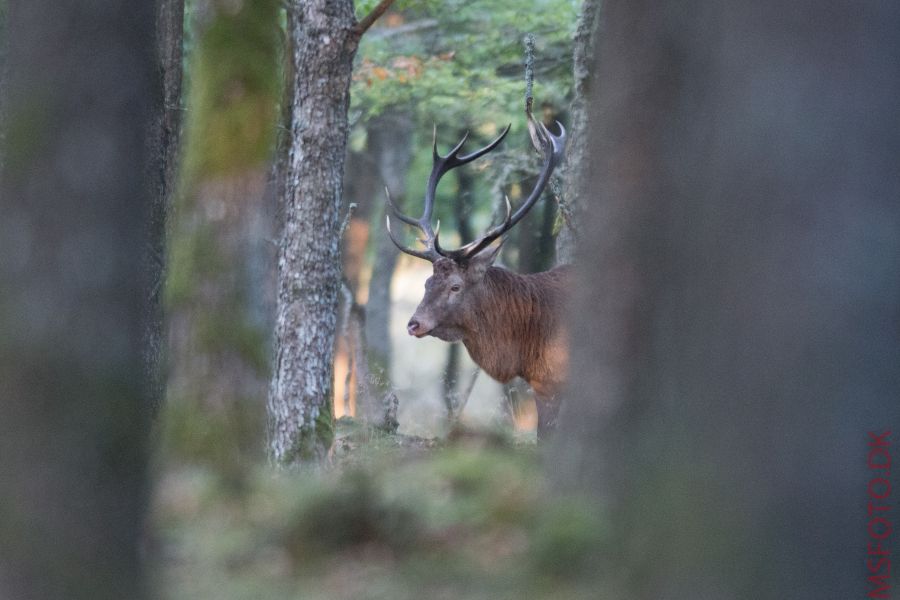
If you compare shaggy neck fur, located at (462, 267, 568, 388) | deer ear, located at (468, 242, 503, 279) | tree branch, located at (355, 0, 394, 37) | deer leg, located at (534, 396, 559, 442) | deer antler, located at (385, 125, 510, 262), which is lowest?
deer leg, located at (534, 396, 559, 442)

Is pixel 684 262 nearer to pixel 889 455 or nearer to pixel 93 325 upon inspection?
pixel 889 455

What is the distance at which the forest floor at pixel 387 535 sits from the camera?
4328mm

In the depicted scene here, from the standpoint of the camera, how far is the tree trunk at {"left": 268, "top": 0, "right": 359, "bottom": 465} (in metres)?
10.3

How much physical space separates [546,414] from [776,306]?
325 inches

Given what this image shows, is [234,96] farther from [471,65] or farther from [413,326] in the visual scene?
[471,65]

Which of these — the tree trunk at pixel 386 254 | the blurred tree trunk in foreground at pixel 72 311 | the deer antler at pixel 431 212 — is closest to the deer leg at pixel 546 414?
the deer antler at pixel 431 212

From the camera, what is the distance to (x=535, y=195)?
11.7m

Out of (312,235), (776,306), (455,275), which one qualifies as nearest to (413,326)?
(455,275)

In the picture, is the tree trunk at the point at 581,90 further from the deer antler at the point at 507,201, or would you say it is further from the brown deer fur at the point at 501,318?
the brown deer fur at the point at 501,318

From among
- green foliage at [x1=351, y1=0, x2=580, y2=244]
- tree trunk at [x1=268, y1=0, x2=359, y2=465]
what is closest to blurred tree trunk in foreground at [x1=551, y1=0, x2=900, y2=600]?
tree trunk at [x1=268, y1=0, x2=359, y2=465]

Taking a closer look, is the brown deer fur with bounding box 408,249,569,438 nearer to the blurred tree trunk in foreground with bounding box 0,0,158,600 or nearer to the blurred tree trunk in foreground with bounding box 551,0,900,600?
the blurred tree trunk in foreground with bounding box 551,0,900,600

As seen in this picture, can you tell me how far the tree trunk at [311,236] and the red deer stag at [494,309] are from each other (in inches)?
69.4

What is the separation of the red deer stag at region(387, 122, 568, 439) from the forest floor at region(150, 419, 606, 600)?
6.19 m

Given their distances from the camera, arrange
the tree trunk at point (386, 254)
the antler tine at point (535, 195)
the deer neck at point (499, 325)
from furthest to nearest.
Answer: the tree trunk at point (386, 254)
the deer neck at point (499, 325)
the antler tine at point (535, 195)
